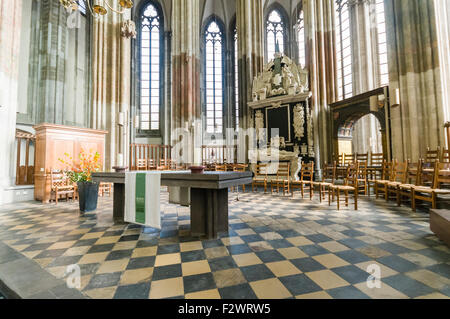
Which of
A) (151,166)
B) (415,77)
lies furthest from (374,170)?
(151,166)

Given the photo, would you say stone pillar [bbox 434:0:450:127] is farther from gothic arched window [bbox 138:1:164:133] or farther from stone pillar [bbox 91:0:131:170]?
gothic arched window [bbox 138:1:164:133]

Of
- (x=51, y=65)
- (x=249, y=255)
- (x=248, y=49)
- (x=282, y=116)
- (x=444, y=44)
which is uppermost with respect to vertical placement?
(x=248, y=49)

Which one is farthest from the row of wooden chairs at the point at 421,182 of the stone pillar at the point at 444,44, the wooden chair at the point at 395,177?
the stone pillar at the point at 444,44

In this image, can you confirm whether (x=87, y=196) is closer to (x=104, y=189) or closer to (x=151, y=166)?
(x=104, y=189)

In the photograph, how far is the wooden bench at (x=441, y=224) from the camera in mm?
2305

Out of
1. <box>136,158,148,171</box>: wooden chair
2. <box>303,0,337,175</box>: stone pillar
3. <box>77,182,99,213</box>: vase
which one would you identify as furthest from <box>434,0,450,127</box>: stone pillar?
<box>136,158,148,171</box>: wooden chair

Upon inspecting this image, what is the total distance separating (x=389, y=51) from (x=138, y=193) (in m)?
8.67

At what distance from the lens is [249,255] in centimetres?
214

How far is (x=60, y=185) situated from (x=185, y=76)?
28.9 feet

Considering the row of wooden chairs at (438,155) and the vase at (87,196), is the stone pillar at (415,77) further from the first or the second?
the vase at (87,196)

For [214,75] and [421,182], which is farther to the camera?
[214,75]

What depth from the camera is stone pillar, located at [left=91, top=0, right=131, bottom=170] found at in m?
7.21

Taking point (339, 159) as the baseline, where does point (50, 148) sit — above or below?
above

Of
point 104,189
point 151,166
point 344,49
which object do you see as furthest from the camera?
point 344,49
